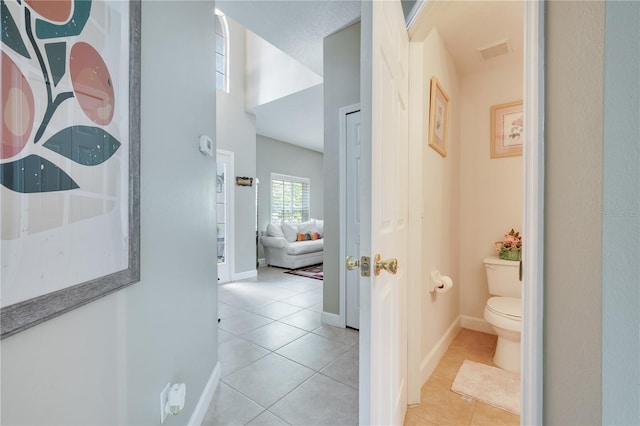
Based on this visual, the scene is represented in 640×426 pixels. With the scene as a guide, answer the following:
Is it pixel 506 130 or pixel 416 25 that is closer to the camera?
pixel 416 25

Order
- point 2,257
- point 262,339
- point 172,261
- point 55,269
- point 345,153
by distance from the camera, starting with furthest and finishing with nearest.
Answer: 1. point 345,153
2. point 262,339
3. point 172,261
4. point 55,269
5. point 2,257

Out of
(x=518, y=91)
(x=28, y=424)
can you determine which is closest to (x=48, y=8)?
(x=28, y=424)

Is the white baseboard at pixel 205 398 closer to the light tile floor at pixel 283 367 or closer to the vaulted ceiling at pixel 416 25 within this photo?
the light tile floor at pixel 283 367

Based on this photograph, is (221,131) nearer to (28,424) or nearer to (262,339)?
(262,339)

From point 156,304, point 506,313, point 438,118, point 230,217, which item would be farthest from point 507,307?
point 230,217

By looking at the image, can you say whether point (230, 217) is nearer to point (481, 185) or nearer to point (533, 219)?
point (481, 185)

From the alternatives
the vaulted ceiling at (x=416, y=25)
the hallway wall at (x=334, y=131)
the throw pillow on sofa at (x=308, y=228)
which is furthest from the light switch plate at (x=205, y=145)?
the throw pillow on sofa at (x=308, y=228)

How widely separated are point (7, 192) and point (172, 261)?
0.71m

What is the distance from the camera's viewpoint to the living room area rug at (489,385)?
1.59 meters

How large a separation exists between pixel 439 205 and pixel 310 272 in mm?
3395

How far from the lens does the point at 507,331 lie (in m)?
1.87

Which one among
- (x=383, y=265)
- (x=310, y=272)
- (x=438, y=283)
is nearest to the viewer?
(x=383, y=265)

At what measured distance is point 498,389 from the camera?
1695mm

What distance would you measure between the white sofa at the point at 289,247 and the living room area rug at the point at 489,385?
3.72m
